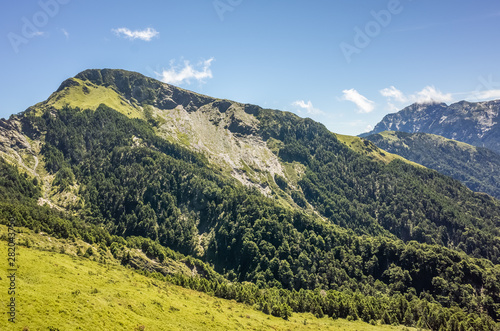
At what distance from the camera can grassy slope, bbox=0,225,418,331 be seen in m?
53.6

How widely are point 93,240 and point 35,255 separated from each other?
82411 mm

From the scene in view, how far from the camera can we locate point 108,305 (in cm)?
6600

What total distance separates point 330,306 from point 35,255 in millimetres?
119279

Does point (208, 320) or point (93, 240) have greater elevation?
point (208, 320)

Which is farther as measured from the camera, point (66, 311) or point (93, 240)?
point (93, 240)

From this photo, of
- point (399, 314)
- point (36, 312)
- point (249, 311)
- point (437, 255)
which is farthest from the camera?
point (437, 255)

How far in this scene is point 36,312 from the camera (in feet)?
168

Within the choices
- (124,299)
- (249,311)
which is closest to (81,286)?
(124,299)

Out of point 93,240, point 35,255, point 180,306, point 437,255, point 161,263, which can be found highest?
point 437,255

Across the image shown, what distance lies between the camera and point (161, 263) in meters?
184

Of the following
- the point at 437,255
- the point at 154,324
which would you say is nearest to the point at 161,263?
the point at 154,324

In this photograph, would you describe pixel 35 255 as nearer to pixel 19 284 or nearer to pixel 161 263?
pixel 19 284

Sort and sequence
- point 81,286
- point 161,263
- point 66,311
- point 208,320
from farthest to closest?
point 161,263 → point 208,320 → point 81,286 → point 66,311

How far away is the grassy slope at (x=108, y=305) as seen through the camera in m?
53.6
